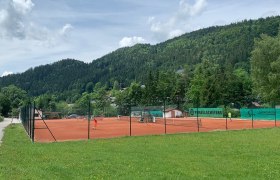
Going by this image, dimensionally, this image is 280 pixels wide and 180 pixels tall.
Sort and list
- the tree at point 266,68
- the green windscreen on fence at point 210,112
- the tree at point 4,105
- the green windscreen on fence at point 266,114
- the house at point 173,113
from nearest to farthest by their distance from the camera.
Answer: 1. the green windscreen on fence at point 266,114
2. the tree at point 266,68
3. the green windscreen on fence at point 210,112
4. the house at point 173,113
5. the tree at point 4,105

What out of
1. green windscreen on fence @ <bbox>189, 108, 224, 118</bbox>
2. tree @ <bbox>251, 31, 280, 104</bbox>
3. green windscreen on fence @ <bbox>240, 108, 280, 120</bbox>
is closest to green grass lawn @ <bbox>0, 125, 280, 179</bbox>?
green windscreen on fence @ <bbox>240, 108, 280, 120</bbox>

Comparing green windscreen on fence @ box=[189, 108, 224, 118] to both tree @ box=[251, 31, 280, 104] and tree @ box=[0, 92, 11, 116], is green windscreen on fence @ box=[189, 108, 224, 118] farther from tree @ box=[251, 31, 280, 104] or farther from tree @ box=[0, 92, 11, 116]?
tree @ box=[0, 92, 11, 116]

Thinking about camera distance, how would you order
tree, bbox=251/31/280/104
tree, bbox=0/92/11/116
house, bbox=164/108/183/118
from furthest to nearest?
tree, bbox=0/92/11/116, house, bbox=164/108/183/118, tree, bbox=251/31/280/104

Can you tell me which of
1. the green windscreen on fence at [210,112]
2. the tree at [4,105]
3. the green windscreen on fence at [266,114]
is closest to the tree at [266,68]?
the green windscreen on fence at [266,114]

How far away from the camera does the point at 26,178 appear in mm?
12047

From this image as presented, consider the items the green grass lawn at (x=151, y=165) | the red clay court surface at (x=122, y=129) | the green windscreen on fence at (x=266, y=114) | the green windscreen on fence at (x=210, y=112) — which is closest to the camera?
the green grass lawn at (x=151, y=165)

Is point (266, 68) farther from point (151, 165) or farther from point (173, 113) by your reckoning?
point (151, 165)

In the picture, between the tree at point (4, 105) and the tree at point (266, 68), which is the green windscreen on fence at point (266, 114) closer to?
the tree at point (266, 68)

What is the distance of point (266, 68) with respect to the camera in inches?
3056

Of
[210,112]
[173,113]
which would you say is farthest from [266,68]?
[173,113]

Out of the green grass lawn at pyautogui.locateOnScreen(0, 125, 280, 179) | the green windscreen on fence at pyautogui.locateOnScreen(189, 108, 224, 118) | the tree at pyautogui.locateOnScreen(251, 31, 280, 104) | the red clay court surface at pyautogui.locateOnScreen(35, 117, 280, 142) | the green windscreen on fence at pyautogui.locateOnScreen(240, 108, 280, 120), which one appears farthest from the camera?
the green windscreen on fence at pyautogui.locateOnScreen(189, 108, 224, 118)

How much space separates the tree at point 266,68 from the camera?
7538 centimetres

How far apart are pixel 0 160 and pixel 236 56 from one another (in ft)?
535

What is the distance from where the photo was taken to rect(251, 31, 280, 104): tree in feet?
247
